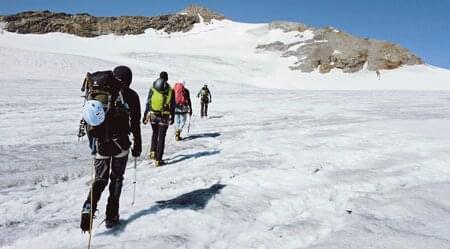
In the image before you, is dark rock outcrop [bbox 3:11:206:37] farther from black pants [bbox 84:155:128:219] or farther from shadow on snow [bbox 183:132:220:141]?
black pants [bbox 84:155:128:219]

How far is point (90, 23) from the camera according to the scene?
239 ft

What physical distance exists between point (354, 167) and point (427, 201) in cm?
241

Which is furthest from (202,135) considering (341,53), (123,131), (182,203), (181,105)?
(341,53)

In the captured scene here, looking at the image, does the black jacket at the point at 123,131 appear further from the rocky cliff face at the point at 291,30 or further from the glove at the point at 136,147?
the rocky cliff face at the point at 291,30

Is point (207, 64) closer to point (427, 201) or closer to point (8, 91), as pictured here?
point (8, 91)

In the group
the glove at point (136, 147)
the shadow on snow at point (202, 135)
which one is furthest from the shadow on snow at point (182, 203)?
the shadow on snow at point (202, 135)

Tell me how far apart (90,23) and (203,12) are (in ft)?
64.0

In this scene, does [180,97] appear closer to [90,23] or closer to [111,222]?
[111,222]

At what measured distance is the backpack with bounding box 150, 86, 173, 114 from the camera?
931 centimetres

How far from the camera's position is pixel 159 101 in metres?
9.30

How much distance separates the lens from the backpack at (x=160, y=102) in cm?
931

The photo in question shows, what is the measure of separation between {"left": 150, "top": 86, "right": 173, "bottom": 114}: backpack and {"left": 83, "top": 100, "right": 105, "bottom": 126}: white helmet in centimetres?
445

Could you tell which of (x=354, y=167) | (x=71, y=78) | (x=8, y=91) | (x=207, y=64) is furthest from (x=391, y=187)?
(x=207, y=64)

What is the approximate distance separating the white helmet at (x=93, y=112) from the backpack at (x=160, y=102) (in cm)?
445
